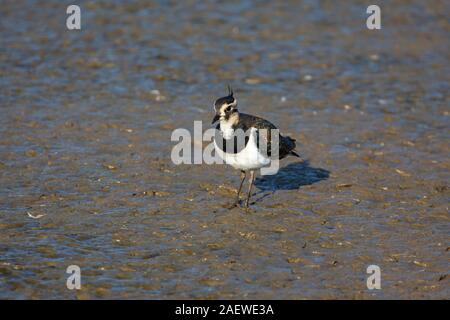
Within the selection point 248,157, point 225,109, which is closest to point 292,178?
point 248,157

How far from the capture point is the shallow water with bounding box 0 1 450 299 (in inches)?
336

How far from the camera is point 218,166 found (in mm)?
11758

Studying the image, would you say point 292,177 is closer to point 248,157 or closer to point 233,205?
point 233,205

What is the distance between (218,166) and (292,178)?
3.86 ft

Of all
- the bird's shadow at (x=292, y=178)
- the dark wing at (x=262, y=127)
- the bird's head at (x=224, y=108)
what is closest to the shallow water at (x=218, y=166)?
the bird's shadow at (x=292, y=178)

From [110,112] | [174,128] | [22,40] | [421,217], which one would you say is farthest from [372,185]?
[22,40]

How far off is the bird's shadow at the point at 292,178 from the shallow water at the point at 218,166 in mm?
42

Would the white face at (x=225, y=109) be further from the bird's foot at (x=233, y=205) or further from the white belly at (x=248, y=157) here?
the bird's foot at (x=233, y=205)

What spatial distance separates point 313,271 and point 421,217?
2.33 metres

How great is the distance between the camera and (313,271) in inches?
337

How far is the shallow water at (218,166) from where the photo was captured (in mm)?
8531

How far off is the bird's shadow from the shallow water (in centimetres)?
4

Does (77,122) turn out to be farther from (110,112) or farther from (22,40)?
(22,40)

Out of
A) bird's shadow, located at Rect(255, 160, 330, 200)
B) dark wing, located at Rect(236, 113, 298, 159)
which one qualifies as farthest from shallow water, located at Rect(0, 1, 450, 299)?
dark wing, located at Rect(236, 113, 298, 159)
